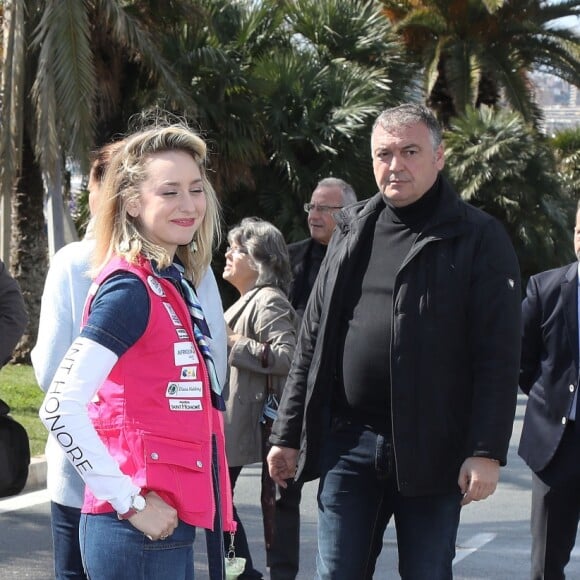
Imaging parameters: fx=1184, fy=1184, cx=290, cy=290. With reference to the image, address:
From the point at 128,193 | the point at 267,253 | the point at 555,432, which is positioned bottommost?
the point at 555,432

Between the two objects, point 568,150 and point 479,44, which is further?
point 568,150

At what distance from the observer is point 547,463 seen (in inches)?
187

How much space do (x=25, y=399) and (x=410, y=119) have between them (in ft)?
27.6

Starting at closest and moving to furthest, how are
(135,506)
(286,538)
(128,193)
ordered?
(135,506) < (128,193) < (286,538)

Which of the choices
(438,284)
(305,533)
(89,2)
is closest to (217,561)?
(438,284)

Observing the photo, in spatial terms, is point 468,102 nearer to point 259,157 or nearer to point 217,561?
point 259,157

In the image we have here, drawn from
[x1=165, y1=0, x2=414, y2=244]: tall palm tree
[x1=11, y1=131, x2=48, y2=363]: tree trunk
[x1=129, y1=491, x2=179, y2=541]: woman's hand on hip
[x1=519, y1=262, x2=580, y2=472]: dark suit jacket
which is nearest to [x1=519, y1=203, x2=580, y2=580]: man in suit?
[x1=519, y1=262, x2=580, y2=472]: dark suit jacket

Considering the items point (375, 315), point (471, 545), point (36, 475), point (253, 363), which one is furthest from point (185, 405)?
point (36, 475)

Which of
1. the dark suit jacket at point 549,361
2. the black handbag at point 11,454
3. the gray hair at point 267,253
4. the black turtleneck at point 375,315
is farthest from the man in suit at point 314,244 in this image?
the black handbag at point 11,454

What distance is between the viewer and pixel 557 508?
15.6 ft

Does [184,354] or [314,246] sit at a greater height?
[314,246]

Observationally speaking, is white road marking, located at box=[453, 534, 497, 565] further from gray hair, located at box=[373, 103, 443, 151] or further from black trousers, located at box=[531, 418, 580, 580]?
gray hair, located at box=[373, 103, 443, 151]

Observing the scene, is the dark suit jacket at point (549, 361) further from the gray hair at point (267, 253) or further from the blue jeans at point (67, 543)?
the blue jeans at point (67, 543)

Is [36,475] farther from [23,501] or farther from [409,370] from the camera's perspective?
[409,370]
